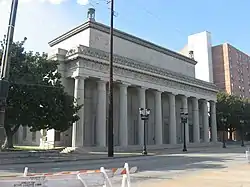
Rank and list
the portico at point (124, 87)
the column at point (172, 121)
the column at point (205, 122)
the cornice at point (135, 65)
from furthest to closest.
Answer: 1. the column at point (205, 122)
2. the column at point (172, 121)
3. the portico at point (124, 87)
4. the cornice at point (135, 65)

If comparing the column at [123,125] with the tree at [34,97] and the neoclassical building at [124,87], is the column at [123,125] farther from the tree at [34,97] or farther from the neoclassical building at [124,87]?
the tree at [34,97]

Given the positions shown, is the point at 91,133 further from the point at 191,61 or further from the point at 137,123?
the point at 191,61

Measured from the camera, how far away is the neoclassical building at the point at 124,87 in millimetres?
38625

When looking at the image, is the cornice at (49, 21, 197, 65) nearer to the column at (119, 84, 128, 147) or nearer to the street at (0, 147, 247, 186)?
the column at (119, 84, 128, 147)

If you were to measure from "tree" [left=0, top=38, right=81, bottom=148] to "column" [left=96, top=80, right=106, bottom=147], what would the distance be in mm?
6851

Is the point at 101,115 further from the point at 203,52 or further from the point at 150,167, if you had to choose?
the point at 203,52

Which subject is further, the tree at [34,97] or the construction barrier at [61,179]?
the tree at [34,97]

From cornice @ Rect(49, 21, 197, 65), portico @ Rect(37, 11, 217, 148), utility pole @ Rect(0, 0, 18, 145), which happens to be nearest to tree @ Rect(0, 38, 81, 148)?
portico @ Rect(37, 11, 217, 148)

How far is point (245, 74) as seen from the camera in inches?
4555

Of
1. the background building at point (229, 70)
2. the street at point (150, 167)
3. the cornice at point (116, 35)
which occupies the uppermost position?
the background building at point (229, 70)

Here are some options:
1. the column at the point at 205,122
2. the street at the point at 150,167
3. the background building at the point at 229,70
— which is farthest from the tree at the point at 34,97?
the background building at the point at 229,70

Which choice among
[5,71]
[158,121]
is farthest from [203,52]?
[5,71]

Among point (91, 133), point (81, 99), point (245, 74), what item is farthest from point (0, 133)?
point (245, 74)

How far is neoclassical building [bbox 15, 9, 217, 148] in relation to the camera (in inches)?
1521
